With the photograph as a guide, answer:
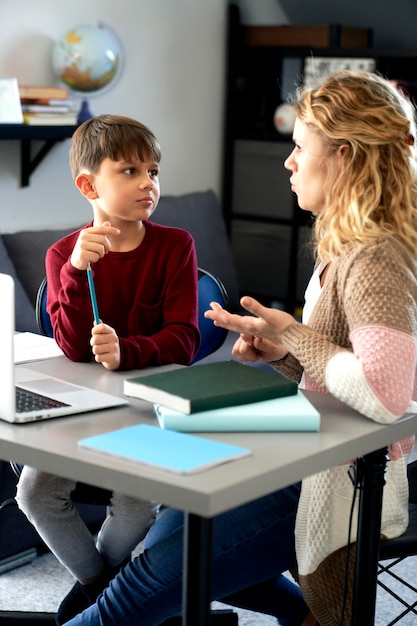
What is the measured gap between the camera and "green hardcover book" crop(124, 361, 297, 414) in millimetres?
1412

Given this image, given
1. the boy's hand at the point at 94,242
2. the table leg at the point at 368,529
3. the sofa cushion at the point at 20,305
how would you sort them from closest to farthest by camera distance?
1. the table leg at the point at 368,529
2. the boy's hand at the point at 94,242
3. the sofa cushion at the point at 20,305

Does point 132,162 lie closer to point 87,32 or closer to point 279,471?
point 279,471

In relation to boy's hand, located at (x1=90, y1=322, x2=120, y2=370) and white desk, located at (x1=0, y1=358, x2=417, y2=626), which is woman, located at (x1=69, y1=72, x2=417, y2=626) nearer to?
white desk, located at (x1=0, y1=358, x2=417, y2=626)

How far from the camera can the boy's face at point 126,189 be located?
195 cm

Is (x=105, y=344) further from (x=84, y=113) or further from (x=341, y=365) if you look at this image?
(x=84, y=113)

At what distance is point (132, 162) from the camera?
1970 millimetres

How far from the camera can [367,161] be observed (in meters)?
1.61

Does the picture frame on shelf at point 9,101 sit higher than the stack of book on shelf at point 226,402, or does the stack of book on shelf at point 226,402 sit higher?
the picture frame on shelf at point 9,101

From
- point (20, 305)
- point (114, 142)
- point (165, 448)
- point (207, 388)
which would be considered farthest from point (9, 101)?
point (165, 448)

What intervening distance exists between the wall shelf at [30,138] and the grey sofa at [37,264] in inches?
10.6

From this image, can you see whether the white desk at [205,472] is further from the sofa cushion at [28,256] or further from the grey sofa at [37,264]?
the sofa cushion at [28,256]

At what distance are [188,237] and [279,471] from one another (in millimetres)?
900

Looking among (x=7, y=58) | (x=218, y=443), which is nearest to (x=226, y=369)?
(x=218, y=443)

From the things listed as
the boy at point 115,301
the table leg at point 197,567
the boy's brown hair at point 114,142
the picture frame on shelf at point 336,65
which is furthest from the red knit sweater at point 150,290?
the picture frame on shelf at point 336,65
